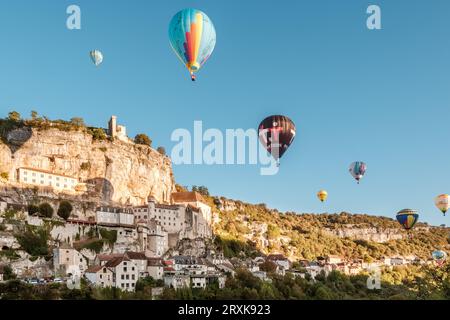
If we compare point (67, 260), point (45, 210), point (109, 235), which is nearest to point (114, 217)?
point (109, 235)

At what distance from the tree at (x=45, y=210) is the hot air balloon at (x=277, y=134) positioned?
18279 millimetres

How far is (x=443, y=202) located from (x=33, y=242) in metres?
35.5

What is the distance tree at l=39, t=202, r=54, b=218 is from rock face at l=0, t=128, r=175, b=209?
296cm

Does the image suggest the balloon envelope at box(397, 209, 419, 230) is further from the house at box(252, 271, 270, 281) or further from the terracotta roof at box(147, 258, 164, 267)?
the terracotta roof at box(147, 258, 164, 267)

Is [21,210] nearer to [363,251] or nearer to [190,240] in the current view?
[190,240]

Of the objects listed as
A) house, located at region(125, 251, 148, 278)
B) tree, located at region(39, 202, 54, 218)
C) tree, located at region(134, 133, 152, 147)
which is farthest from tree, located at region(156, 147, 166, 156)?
house, located at region(125, 251, 148, 278)

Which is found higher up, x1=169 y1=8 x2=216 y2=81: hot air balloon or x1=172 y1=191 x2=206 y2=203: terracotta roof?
x1=169 y1=8 x2=216 y2=81: hot air balloon

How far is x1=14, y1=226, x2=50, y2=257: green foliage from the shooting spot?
3416cm

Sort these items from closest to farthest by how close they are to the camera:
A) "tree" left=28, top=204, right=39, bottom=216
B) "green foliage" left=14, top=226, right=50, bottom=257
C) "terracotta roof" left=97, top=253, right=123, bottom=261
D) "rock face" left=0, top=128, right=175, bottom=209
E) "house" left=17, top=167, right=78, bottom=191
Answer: "green foliage" left=14, top=226, right=50, bottom=257 → "terracotta roof" left=97, top=253, right=123, bottom=261 → "tree" left=28, top=204, right=39, bottom=216 → "house" left=17, top=167, right=78, bottom=191 → "rock face" left=0, top=128, right=175, bottom=209

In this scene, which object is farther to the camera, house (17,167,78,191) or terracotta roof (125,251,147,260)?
house (17,167,78,191)

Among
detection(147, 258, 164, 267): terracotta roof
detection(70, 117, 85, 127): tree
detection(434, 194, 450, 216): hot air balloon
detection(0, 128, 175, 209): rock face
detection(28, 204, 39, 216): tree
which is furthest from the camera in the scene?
detection(70, 117, 85, 127): tree

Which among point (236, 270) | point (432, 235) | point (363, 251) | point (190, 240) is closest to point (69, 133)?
point (190, 240)

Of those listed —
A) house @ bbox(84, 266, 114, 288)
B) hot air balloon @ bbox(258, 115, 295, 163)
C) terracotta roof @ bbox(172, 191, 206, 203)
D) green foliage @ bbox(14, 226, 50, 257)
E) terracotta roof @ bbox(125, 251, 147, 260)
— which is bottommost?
house @ bbox(84, 266, 114, 288)

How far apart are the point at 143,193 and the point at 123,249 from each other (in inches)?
615
